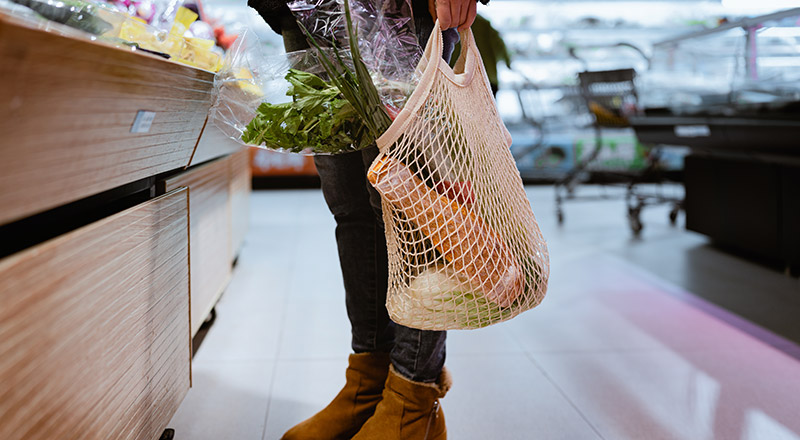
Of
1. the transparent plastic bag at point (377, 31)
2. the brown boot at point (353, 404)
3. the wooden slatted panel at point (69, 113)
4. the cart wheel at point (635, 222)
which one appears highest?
the transparent plastic bag at point (377, 31)

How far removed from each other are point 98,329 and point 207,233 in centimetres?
105

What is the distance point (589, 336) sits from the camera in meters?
1.92

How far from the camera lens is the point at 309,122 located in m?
0.93

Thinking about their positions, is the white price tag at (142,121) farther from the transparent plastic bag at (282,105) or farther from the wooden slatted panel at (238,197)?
the wooden slatted panel at (238,197)

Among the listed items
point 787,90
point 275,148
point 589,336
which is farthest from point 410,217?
point 787,90

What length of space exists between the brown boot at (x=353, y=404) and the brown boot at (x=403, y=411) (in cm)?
10

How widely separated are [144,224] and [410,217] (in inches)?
17.0

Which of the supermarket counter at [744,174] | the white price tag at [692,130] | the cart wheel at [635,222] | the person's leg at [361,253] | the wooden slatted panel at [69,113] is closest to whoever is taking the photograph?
the wooden slatted panel at [69,113]

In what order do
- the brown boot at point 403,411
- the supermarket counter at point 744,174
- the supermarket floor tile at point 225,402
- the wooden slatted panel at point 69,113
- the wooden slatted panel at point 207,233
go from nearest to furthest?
the wooden slatted panel at point 69,113
the brown boot at point 403,411
the supermarket floor tile at point 225,402
the wooden slatted panel at point 207,233
the supermarket counter at point 744,174

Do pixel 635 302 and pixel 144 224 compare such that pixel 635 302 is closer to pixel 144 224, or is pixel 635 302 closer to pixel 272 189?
pixel 144 224

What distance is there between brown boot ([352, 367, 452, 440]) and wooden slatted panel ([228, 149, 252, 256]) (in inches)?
59.1

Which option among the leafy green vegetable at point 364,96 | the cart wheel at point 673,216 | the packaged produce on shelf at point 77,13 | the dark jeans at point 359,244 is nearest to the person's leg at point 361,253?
the dark jeans at point 359,244

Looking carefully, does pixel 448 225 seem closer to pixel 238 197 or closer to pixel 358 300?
pixel 358 300

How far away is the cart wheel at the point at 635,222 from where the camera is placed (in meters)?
3.63
